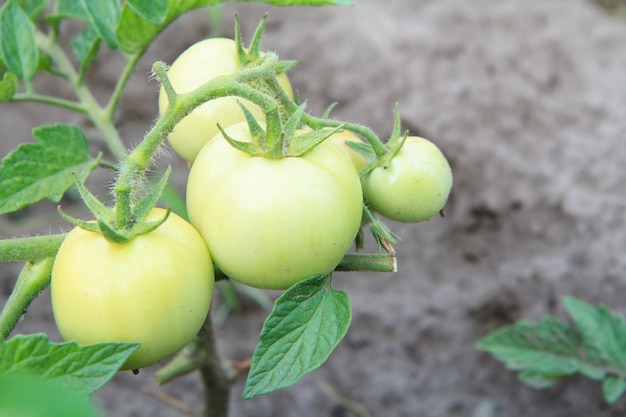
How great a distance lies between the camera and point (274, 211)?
0.52 meters

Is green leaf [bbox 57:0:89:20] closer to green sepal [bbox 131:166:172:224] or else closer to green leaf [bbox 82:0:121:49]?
green leaf [bbox 82:0:121:49]

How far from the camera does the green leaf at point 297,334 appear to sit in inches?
21.5

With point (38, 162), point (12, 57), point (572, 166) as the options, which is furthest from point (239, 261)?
point (572, 166)

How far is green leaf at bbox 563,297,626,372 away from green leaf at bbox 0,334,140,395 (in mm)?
832

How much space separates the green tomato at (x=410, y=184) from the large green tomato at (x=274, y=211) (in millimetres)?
71

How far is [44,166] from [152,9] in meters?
0.21

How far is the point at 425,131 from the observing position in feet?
5.21

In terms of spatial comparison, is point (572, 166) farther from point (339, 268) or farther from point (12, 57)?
point (12, 57)

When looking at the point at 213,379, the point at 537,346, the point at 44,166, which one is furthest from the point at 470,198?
the point at 44,166

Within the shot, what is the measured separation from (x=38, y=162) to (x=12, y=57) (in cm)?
16

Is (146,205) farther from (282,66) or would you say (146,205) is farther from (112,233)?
(282,66)

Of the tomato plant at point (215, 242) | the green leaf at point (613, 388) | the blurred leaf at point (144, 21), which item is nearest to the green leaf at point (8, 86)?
the blurred leaf at point (144, 21)

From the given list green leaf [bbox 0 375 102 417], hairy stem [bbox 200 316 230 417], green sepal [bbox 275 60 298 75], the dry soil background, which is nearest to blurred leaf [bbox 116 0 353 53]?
green sepal [bbox 275 60 298 75]

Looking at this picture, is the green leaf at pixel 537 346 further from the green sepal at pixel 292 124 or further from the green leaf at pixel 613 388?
the green sepal at pixel 292 124
